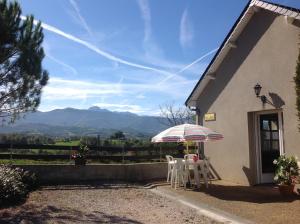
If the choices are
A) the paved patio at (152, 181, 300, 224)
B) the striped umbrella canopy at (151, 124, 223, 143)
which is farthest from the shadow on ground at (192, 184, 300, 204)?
the striped umbrella canopy at (151, 124, 223, 143)

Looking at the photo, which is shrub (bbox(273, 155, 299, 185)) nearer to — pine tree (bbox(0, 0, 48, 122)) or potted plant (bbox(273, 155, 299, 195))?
potted plant (bbox(273, 155, 299, 195))

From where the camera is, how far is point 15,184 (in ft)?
34.8

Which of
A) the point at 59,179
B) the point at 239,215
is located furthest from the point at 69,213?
the point at 59,179

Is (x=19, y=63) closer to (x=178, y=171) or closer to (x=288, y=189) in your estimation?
(x=178, y=171)

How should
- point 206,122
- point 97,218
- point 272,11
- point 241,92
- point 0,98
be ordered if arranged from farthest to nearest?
point 206,122
point 241,92
point 272,11
point 0,98
point 97,218

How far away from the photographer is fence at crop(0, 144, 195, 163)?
45.9ft

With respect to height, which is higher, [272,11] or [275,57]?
[272,11]

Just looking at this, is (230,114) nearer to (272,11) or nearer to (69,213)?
(272,11)

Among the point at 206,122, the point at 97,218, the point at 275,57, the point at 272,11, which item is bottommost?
the point at 97,218

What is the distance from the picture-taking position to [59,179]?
13.6 m

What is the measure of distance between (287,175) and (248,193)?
128 centimetres

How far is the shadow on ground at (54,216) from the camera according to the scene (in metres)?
7.92

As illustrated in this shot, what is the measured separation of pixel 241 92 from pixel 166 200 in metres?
4.46

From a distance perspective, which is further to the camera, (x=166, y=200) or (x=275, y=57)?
(x=275, y=57)
